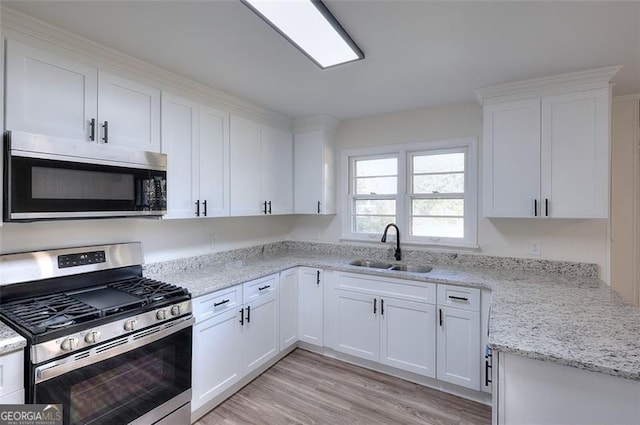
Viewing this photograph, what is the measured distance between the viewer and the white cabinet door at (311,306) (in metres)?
3.06

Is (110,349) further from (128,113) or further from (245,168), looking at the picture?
(245,168)

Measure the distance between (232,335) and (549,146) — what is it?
9.29 ft

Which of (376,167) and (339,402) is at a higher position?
(376,167)

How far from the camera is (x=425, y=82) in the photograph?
2.46m

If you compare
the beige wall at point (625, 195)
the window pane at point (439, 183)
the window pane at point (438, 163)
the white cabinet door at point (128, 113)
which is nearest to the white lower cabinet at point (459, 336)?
the window pane at point (439, 183)

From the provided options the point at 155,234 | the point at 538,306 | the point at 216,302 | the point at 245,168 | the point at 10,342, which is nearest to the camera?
the point at 10,342

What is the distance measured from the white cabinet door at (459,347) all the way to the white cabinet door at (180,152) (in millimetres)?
2188

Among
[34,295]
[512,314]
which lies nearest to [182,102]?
[34,295]

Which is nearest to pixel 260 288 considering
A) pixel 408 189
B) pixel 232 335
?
pixel 232 335

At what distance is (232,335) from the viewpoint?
238 centimetres

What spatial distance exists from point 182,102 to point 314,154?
151 centimetres

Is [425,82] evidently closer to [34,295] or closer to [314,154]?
[314,154]

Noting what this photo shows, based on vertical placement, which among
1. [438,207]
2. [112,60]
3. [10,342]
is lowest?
[10,342]

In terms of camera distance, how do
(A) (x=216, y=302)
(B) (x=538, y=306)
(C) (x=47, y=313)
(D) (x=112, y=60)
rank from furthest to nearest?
(A) (x=216, y=302) → (D) (x=112, y=60) → (B) (x=538, y=306) → (C) (x=47, y=313)
